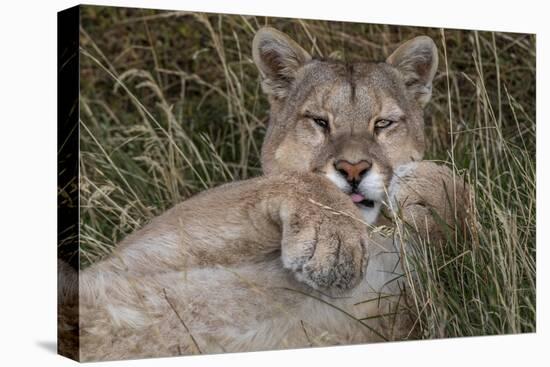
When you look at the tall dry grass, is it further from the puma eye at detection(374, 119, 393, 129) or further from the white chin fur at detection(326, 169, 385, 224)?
the puma eye at detection(374, 119, 393, 129)

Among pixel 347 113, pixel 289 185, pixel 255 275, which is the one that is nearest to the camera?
pixel 255 275

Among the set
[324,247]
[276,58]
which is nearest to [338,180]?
[324,247]

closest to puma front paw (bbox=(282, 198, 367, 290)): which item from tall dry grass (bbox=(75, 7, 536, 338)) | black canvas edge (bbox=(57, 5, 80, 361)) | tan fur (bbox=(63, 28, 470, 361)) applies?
tan fur (bbox=(63, 28, 470, 361))

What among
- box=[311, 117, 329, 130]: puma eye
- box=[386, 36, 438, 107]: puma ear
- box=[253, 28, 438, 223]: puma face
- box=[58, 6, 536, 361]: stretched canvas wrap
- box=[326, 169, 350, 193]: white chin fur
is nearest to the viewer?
box=[58, 6, 536, 361]: stretched canvas wrap

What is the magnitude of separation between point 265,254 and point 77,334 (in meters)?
1.09

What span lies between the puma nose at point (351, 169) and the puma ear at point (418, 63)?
0.83 metres

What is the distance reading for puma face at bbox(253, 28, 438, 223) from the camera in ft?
20.4

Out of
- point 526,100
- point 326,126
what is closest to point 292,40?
point 326,126

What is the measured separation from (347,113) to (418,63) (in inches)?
27.8

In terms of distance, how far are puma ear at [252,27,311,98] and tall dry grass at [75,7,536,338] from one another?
0.13m

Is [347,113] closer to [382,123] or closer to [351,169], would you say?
[382,123]

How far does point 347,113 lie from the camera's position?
6395 mm

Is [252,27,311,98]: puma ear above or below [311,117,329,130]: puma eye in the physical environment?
above

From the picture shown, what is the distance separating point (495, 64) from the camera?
7262 mm
